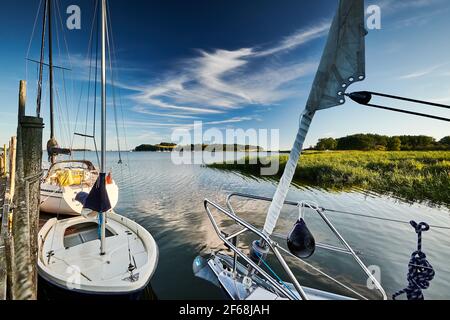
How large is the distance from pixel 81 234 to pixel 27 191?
16.8 ft

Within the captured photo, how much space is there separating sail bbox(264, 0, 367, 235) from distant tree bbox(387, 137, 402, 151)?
66.8m

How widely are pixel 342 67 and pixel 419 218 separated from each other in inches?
491

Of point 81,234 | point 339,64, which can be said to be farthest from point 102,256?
point 339,64

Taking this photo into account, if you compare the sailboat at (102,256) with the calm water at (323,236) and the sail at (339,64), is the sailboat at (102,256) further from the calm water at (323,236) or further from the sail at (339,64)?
the sail at (339,64)

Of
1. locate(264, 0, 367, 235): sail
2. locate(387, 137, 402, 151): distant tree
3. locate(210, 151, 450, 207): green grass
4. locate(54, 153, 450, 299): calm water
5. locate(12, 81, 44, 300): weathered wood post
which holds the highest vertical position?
locate(387, 137, 402, 151): distant tree

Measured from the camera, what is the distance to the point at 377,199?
48.2ft

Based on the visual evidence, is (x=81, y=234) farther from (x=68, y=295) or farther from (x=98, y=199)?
(x=98, y=199)

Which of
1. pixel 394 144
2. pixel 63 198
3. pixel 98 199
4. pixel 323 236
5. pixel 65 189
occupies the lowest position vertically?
pixel 323 236

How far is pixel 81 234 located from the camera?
7.17m

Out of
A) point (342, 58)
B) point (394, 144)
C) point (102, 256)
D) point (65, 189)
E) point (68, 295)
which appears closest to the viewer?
point (342, 58)

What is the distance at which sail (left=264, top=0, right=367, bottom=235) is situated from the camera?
2.56 metres

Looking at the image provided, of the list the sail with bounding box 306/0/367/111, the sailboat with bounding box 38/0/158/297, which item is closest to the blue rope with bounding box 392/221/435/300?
the sail with bounding box 306/0/367/111

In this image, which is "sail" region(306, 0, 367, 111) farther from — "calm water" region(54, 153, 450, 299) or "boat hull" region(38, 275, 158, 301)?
"calm water" region(54, 153, 450, 299)

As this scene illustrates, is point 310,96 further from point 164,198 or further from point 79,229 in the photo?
point 164,198
